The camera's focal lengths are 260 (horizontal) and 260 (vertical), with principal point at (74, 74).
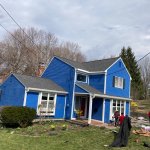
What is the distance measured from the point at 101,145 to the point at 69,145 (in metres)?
1.66

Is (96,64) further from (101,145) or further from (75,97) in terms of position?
(101,145)

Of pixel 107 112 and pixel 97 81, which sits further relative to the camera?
pixel 97 81

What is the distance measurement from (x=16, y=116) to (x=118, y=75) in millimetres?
14060

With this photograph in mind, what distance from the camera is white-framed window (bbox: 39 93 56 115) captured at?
77.8 feet

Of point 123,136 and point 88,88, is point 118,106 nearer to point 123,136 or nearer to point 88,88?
point 88,88

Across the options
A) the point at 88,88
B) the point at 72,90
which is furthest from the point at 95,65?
the point at 72,90

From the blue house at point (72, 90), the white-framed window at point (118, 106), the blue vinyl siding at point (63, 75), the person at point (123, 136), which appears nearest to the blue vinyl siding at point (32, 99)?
the blue house at point (72, 90)

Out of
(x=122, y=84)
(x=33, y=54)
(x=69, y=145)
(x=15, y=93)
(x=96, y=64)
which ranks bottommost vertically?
(x=69, y=145)

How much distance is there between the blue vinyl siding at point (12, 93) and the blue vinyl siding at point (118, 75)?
9237 mm

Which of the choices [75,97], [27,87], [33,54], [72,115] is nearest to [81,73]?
[75,97]

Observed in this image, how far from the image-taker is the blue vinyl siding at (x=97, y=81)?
89.4 feet

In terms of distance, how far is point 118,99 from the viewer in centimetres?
2811

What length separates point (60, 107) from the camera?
84.2 ft

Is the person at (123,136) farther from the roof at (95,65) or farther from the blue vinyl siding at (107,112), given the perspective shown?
the roof at (95,65)
